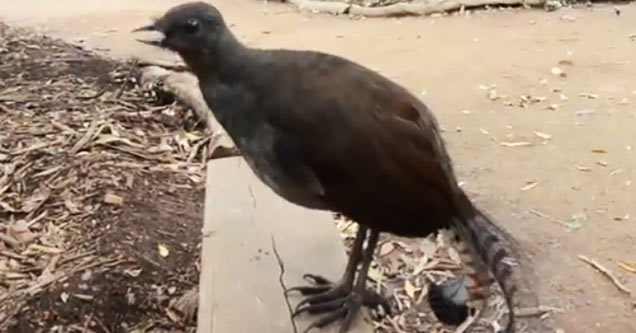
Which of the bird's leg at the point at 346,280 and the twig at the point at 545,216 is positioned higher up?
the bird's leg at the point at 346,280

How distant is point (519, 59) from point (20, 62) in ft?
9.18

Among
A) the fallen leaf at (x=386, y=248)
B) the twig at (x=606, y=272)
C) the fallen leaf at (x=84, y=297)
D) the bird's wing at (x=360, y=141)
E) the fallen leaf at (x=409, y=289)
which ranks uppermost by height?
the bird's wing at (x=360, y=141)

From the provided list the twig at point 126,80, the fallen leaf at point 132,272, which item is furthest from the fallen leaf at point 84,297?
the twig at point 126,80

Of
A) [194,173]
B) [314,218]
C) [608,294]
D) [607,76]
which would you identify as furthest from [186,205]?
[607,76]

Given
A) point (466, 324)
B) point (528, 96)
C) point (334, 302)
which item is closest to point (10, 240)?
point (334, 302)

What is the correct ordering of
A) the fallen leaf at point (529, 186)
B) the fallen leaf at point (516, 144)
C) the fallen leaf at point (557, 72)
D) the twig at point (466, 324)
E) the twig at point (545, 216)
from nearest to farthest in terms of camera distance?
the twig at point (466, 324) → the twig at point (545, 216) → the fallen leaf at point (529, 186) → the fallen leaf at point (516, 144) → the fallen leaf at point (557, 72)

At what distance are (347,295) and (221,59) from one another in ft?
2.34

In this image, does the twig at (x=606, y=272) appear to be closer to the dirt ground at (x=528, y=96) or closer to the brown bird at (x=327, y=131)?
the dirt ground at (x=528, y=96)

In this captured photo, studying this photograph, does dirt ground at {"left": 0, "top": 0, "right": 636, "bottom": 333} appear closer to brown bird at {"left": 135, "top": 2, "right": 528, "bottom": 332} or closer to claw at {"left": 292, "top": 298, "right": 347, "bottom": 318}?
claw at {"left": 292, "top": 298, "right": 347, "bottom": 318}

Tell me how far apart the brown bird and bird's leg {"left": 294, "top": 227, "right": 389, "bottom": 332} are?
0.57 ft

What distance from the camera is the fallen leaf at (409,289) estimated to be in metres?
3.41

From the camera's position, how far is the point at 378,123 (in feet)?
7.89

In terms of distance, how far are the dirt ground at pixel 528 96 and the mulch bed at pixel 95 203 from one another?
110 centimetres

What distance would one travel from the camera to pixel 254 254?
2990 mm
